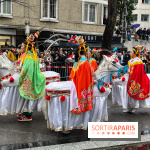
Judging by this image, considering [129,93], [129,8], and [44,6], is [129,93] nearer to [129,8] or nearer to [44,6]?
[44,6]

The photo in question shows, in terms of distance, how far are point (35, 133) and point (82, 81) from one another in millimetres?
1486

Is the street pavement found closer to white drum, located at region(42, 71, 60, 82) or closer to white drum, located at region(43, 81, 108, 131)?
white drum, located at region(43, 81, 108, 131)

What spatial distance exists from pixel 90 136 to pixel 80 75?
1211mm

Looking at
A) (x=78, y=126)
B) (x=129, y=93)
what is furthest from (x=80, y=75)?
(x=129, y=93)

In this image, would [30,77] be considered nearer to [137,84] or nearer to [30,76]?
[30,76]

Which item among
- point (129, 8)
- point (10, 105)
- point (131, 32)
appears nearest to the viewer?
point (10, 105)

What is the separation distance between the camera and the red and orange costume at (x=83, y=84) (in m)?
5.62

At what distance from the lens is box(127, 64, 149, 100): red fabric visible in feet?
25.4

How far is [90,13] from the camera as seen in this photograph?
22.8 metres

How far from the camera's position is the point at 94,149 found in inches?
194

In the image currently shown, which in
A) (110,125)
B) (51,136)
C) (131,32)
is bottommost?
(51,136)

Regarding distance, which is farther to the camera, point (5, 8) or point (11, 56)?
point (5, 8)

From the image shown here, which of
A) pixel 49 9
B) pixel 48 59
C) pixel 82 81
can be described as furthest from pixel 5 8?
pixel 82 81

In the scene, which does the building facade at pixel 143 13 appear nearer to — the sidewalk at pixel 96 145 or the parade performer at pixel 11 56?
the parade performer at pixel 11 56
